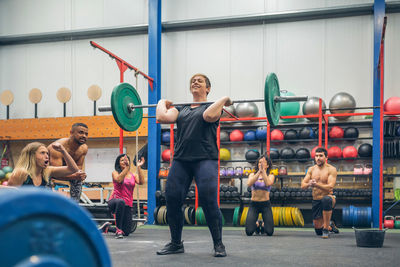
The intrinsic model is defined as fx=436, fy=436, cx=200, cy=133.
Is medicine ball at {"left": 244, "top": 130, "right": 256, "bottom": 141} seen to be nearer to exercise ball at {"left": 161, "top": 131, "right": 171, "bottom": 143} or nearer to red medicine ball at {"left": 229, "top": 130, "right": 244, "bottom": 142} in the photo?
red medicine ball at {"left": 229, "top": 130, "right": 244, "bottom": 142}

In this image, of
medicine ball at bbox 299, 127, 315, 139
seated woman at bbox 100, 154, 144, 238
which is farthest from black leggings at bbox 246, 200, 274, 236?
medicine ball at bbox 299, 127, 315, 139

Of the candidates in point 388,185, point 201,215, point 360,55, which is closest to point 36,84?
point 201,215

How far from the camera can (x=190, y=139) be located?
9.82 feet

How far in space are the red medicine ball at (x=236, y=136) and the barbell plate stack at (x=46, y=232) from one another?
716 centimetres

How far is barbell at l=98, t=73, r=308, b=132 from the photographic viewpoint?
3580 millimetres

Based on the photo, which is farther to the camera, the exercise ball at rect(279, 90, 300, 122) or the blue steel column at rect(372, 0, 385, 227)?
the exercise ball at rect(279, 90, 300, 122)

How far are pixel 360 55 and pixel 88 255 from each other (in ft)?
26.4

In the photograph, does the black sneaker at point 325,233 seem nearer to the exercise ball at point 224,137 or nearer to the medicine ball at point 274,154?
the medicine ball at point 274,154

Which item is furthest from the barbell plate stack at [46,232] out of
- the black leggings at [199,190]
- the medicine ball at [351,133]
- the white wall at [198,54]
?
the white wall at [198,54]

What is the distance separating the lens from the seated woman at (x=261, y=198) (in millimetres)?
5258

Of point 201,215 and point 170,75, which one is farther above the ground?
point 170,75

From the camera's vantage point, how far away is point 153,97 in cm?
726

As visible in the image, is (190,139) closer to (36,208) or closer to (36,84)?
(36,208)

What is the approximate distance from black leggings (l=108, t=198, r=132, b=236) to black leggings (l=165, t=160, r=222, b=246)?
1919 millimetres
